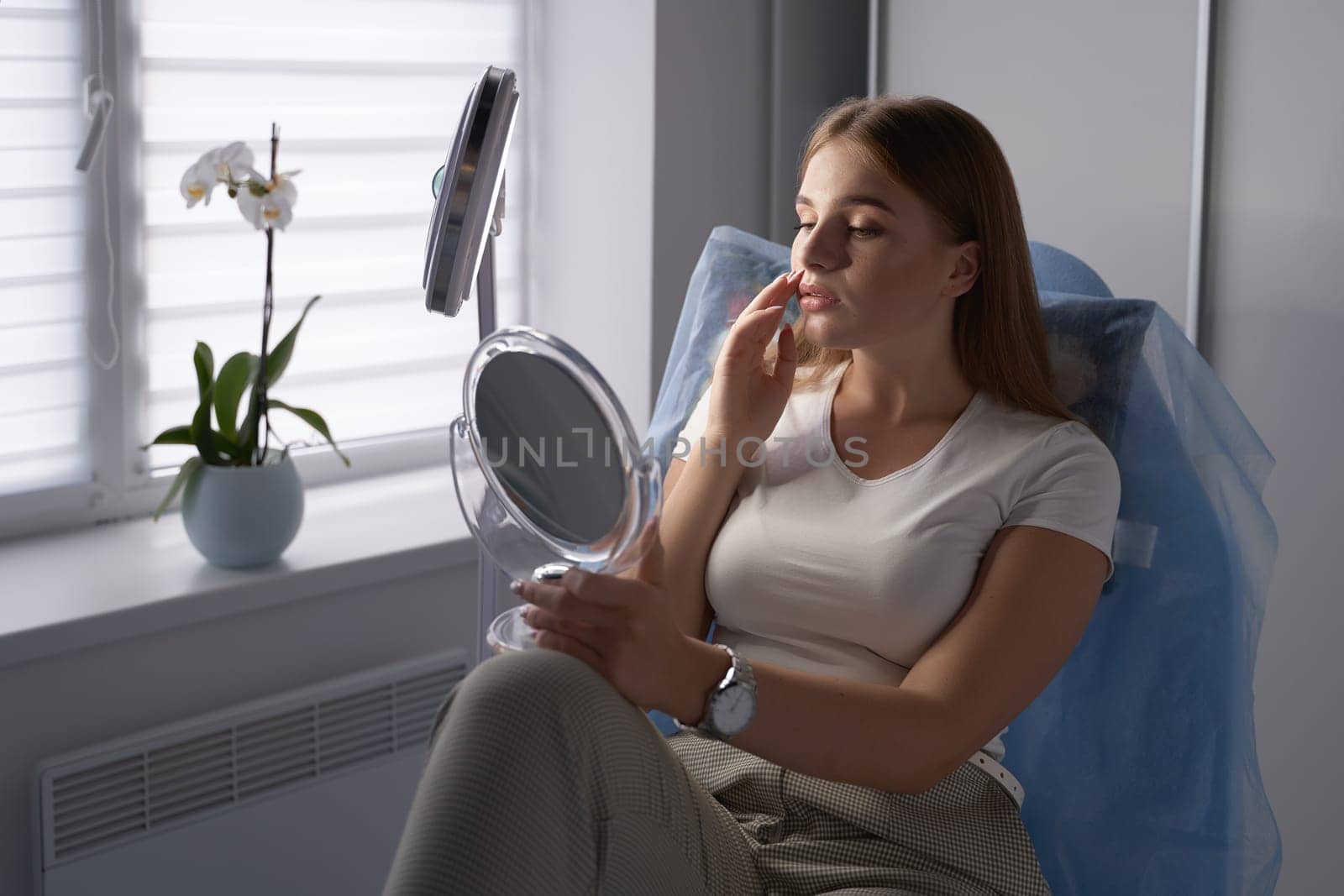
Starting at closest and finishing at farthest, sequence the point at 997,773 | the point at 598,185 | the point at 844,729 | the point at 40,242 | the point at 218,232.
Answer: the point at 844,729 < the point at 997,773 < the point at 40,242 < the point at 218,232 < the point at 598,185

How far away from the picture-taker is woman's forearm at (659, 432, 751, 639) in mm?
1462

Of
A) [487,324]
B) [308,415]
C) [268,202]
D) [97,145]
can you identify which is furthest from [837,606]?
[97,145]

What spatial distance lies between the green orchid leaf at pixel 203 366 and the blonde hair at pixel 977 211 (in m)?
0.86

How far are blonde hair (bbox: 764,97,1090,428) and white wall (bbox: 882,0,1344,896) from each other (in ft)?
1.93

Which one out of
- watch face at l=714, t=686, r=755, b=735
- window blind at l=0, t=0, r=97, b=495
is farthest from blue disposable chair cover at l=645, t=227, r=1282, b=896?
window blind at l=0, t=0, r=97, b=495

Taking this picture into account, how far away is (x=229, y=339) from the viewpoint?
2.14m

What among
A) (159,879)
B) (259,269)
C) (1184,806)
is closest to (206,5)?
(259,269)

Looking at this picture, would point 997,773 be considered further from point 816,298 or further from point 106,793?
point 106,793

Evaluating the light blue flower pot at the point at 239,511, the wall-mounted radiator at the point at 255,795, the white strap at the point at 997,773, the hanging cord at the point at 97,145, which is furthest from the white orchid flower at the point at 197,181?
the white strap at the point at 997,773

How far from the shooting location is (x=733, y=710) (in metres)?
1.16

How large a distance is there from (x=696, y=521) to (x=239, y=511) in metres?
0.69

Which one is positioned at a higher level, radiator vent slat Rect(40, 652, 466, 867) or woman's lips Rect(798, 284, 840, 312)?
woman's lips Rect(798, 284, 840, 312)

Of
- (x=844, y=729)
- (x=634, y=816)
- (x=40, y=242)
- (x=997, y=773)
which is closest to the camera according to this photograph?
(x=634, y=816)

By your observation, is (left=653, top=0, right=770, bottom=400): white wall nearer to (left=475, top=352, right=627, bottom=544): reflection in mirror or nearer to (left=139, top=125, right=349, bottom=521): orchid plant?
(left=139, top=125, right=349, bottom=521): orchid plant
